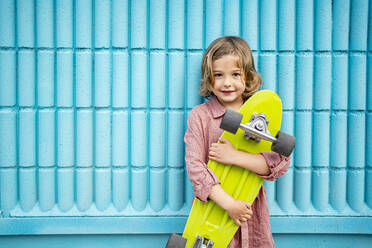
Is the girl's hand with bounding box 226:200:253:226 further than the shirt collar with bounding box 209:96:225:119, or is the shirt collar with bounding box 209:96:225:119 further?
the shirt collar with bounding box 209:96:225:119

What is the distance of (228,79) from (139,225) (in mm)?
864

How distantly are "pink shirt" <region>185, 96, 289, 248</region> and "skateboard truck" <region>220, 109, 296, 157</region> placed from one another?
144mm

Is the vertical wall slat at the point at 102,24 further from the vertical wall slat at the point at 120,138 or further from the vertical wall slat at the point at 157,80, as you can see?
the vertical wall slat at the point at 120,138

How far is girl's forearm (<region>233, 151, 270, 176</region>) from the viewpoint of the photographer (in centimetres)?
109

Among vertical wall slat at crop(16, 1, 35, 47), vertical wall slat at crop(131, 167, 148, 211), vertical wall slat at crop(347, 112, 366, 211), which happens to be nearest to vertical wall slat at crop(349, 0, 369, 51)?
vertical wall slat at crop(347, 112, 366, 211)

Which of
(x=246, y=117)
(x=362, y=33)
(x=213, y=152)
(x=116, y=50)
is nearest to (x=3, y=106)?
(x=116, y=50)

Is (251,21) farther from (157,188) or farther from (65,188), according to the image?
(65,188)

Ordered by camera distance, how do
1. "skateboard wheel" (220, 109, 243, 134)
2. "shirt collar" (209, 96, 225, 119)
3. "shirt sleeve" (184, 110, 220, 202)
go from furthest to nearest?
"shirt collar" (209, 96, 225, 119), "shirt sleeve" (184, 110, 220, 202), "skateboard wheel" (220, 109, 243, 134)

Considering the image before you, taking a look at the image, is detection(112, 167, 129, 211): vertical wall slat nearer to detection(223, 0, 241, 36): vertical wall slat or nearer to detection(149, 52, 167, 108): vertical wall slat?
detection(149, 52, 167, 108): vertical wall slat

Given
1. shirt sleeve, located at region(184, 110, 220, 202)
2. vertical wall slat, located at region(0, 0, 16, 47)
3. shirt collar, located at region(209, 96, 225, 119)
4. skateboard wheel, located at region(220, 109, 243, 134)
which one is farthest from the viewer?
vertical wall slat, located at region(0, 0, 16, 47)

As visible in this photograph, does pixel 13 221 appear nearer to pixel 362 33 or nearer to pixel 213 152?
pixel 213 152

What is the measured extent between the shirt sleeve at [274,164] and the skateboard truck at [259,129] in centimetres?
13

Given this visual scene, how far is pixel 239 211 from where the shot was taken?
1065 millimetres

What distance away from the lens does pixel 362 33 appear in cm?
137
